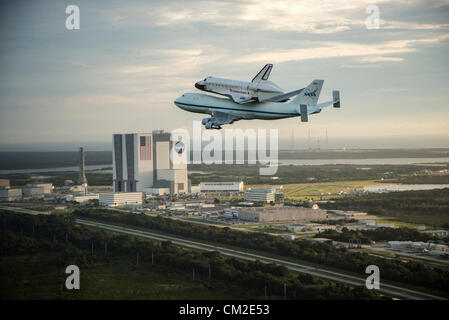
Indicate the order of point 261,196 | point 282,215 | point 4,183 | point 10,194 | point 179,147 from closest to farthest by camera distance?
point 282,215, point 261,196, point 10,194, point 4,183, point 179,147

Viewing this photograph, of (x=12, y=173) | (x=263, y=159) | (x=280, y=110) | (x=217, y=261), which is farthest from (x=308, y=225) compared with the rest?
(x=263, y=159)

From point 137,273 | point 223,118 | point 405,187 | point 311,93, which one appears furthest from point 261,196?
point 223,118

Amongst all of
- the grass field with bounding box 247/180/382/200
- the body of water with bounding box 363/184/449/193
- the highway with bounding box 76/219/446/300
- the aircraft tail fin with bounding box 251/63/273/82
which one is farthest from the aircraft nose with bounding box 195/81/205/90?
the body of water with bounding box 363/184/449/193

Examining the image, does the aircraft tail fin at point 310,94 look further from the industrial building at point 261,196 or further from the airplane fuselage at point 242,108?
the industrial building at point 261,196

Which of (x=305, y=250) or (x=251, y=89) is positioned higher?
(x=251, y=89)

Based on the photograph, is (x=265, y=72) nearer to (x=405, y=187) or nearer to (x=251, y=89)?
(x=251, y=89)

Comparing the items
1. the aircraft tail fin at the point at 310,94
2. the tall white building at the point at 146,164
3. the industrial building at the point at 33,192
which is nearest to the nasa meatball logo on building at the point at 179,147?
the tall white building at the point at 146,164

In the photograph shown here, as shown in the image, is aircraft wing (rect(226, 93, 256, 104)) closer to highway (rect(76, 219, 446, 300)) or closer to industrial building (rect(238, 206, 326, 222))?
highway (rect(76, 219, 446, 300))
